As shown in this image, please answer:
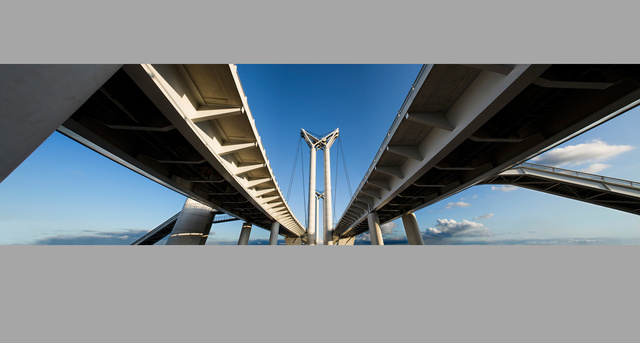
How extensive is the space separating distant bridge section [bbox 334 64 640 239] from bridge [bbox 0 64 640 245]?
0.03 metres

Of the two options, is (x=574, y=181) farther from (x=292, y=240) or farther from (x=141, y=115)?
(x=292, y=240)

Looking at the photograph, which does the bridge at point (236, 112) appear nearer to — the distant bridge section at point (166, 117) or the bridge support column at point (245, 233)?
the distant bridge section at point (166, 117)

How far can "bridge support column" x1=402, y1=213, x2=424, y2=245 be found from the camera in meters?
19.4

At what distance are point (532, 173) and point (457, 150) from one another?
14538 millimetres

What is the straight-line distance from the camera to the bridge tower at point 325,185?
32594mm

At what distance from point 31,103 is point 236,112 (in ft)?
14.3

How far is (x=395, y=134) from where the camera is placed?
8.16m

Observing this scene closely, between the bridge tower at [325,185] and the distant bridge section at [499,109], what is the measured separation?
24.1 metres


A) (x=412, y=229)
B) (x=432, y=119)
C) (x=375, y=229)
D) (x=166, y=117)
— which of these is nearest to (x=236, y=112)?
(x=166, y=117)

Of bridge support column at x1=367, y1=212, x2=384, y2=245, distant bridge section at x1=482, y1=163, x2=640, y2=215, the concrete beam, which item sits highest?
distant bridge section at x1=482, y1=163, x2=640, y2=215

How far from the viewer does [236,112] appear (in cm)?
655

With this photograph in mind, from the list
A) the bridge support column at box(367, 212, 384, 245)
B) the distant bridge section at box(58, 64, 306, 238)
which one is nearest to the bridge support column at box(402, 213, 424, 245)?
the bridge support column at box(367, 212, 384, 245)

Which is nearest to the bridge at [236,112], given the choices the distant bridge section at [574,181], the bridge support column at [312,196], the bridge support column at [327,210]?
the distant bridge section at [574,181]

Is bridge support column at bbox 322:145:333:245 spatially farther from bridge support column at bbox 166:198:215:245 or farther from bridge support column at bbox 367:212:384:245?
bridge support column at bbox 166:198:215:245
